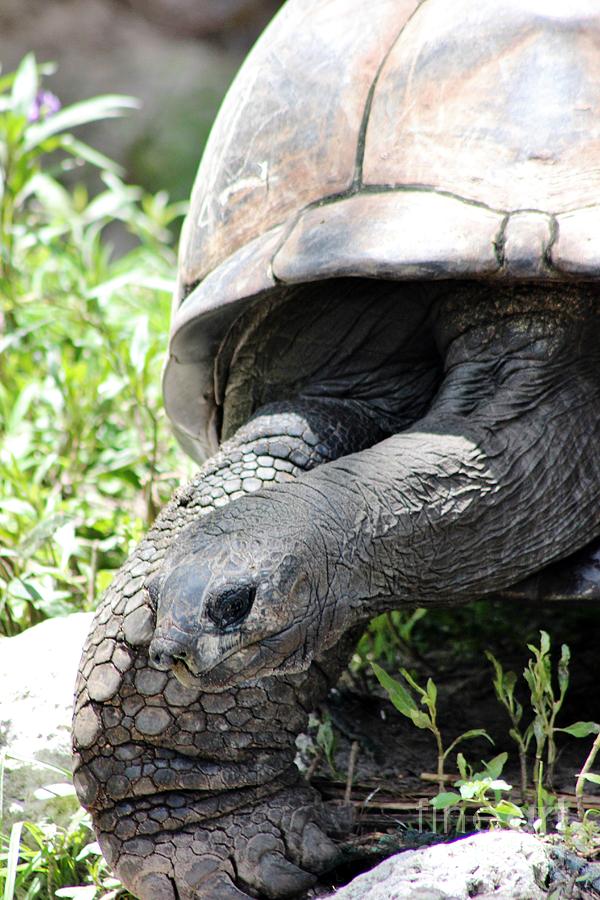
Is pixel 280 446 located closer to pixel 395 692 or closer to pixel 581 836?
pixel 395 692

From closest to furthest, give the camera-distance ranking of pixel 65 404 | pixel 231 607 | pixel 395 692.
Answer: pixel 231 607 → pixel 395 692 → pixel 65 404

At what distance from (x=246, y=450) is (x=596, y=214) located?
2.73 ft

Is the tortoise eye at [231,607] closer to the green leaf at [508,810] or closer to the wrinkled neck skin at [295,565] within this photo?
the wrinkled neck skin at [295,565]

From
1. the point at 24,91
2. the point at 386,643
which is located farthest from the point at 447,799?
the point at 24,91

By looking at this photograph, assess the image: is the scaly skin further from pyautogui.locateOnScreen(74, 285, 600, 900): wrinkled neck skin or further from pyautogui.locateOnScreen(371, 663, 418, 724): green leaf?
pyautogui.locateOnScreen(371, 663, 418, 724): green leaf

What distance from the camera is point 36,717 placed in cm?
244

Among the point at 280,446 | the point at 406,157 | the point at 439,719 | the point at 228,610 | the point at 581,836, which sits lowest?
the point at 439,719

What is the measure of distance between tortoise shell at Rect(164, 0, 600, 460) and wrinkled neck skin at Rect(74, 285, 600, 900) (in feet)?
0.67

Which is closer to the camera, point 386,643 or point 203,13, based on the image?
point 386,643

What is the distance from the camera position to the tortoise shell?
87.4 inches

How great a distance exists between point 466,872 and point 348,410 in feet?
3.53

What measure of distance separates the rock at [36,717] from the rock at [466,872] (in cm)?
75

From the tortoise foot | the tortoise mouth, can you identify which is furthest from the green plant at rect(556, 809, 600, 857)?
the tortoise mouth

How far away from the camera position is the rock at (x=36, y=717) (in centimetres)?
237
